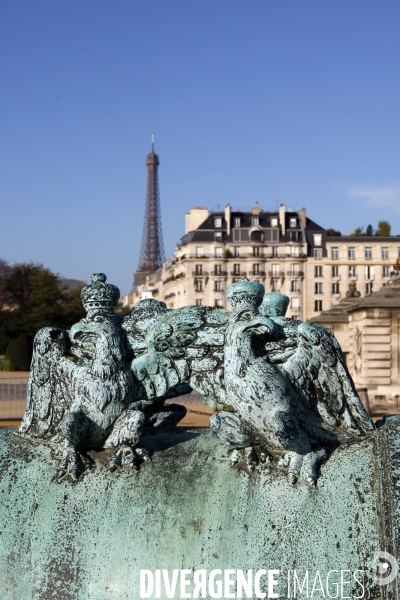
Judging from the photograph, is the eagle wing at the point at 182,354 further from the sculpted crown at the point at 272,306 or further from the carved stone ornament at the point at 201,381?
the sculpted crown at the point at 272,306

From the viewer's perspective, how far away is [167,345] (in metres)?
2.88

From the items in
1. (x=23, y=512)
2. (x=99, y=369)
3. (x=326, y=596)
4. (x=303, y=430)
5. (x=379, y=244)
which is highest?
(x=379, y=244)

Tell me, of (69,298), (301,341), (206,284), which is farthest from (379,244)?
(301,341)

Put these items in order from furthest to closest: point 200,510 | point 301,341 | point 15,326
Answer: point 15,326 < point 301,341 < point 200,510

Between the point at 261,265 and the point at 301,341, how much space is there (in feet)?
258

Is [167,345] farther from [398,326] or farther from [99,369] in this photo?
[398,326]

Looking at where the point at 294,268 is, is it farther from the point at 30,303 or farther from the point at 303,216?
the point at 30,303

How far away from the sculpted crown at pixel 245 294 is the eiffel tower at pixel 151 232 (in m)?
125

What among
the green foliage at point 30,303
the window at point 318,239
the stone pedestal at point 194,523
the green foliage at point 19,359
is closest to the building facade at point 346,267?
the window at point 318,239

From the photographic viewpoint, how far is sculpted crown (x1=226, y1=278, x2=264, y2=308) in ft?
9.26

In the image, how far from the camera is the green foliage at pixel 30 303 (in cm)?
5453

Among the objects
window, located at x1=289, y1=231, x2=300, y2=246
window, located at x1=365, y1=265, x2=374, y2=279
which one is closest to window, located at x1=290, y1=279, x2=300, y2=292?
window, located at x1=289, y1=231, x2=300, y2=246

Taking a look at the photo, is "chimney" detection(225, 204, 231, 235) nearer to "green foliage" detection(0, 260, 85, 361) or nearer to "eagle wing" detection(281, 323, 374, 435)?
"green foliage" detection(0, 260, 85, 361)

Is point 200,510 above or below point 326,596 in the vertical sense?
above
